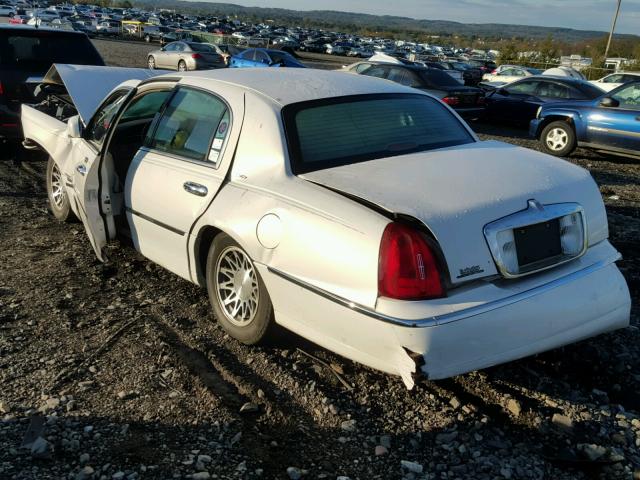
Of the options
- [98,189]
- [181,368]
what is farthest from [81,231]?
[181,368]

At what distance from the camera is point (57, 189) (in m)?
6.25

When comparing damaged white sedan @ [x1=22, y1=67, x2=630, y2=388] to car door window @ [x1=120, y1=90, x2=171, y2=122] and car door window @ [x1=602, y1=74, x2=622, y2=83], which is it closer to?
car door window @ [x1=120, y1=90, x2=171, y2=122]

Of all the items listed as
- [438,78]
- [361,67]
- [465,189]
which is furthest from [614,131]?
[465,189]

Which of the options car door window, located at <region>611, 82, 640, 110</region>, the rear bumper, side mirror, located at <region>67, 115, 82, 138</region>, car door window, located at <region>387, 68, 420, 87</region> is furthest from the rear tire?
car door window, located at <region>387, 68, 420, 87</region>

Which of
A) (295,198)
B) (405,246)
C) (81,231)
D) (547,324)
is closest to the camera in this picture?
(405,246)

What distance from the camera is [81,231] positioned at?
19.7ft

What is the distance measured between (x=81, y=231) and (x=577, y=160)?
881cm

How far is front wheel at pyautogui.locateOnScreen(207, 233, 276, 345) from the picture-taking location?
3644 mm

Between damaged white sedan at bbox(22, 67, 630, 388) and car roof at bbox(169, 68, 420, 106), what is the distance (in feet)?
0.07

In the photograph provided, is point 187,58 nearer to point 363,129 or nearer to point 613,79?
point 613,79

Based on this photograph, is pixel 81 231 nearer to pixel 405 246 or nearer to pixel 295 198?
pixel 295 198

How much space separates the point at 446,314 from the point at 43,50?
320 inches

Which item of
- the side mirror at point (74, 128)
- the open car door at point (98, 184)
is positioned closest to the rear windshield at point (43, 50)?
the side mirror at point (74, 128)

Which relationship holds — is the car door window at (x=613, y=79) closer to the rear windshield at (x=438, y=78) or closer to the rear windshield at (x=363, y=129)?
the rear windshield at (x=438, y=78)
